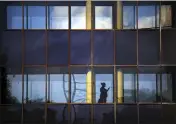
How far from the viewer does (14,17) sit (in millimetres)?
23312

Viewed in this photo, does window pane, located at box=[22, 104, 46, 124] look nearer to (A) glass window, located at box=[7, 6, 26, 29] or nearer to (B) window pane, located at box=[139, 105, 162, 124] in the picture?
(A) glass window, located at box=[7, 6, 26, 29]

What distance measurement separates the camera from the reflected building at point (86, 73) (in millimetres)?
22656

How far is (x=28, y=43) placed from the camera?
23.0 meters

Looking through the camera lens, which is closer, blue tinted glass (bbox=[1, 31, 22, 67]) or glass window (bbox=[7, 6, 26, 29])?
blue tinted glass (bbox=[1, 31, 22, 67])

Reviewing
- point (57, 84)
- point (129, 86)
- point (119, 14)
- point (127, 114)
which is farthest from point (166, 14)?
point (57, 84)

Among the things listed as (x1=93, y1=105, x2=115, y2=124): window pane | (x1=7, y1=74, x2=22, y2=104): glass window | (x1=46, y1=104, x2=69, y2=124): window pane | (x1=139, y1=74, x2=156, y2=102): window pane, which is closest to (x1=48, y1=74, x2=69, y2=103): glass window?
(x1=46, y1=104, x2=69, y2=124): window pane

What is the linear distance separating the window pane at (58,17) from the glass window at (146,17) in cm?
399

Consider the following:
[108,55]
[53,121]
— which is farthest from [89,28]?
[53,121]

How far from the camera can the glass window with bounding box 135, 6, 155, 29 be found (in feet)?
76.4

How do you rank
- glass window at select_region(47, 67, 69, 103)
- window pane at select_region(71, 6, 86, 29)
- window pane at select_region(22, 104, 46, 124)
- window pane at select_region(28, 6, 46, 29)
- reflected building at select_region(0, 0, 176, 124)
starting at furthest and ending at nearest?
1. window pane at select_region(71, 6, 86, 29)
2. window pane at select_region(28, 6, 46, 29)
3. glass window at select_region(47, 67, 69, 103)
4. reflected building at select_region(0, 0, 176, 124)
5. window pane at select_region(22, 104, 46, 124)

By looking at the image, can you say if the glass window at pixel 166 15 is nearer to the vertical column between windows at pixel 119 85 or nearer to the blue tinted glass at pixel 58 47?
the vertical column between windows at pixel 119 85

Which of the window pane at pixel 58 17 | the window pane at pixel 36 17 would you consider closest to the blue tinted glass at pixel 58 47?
the window pane at pixel 58 17

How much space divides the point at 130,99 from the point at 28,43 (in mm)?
6130

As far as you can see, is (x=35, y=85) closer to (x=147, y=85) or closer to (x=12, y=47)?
(x=12, y=47)
